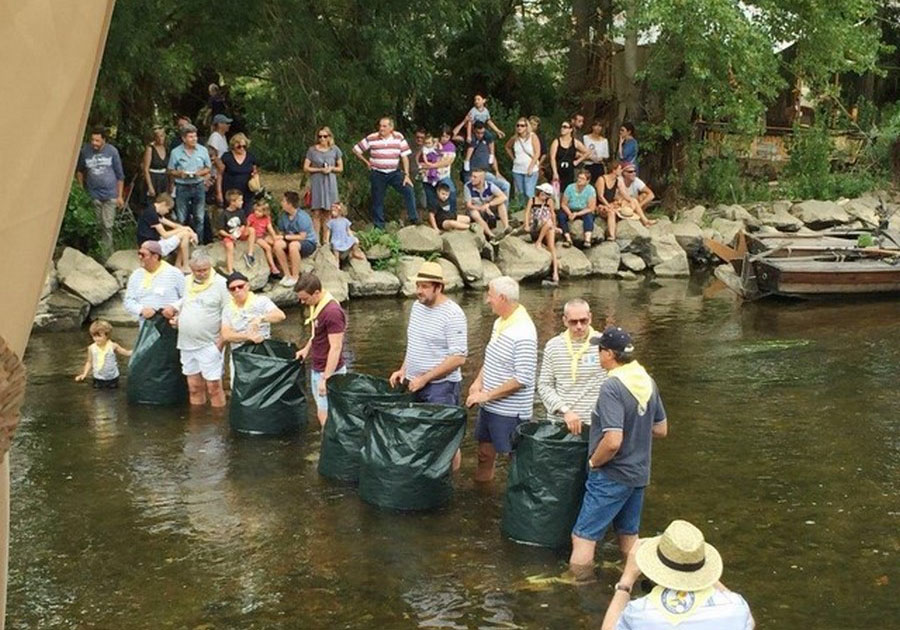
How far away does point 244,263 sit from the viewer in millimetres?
17234

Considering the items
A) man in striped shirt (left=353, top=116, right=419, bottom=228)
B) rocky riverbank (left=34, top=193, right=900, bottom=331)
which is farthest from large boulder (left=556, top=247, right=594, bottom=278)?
man in striped shirt (left=353, top=116, right=419, bottom=228)

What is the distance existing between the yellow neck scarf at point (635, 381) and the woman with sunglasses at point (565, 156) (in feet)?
49.9

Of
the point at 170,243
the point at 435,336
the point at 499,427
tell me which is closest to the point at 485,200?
the point at 170,243

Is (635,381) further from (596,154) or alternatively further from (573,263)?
(596,154)

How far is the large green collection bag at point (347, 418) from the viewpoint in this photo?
9.06 metres

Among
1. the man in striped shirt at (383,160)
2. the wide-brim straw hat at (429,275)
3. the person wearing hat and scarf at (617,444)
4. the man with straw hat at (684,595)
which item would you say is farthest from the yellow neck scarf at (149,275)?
the man in striped shirt at (383,160)

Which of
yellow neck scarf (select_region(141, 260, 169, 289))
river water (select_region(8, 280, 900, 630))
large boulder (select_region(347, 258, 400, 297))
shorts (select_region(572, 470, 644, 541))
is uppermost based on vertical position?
yellow neck scarf (select_region(141, 260, 169, 289))

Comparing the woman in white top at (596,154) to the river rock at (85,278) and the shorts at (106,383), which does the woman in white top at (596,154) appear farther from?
the shorts at (106,383)

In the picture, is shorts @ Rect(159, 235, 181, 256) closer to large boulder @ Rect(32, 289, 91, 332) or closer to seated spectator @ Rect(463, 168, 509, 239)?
large boulder @ Rect(32, 289, 91, 332)

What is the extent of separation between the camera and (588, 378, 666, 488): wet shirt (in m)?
6.98

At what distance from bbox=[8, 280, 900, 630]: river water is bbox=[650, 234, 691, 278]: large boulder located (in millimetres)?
8006

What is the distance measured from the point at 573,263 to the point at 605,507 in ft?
44.3

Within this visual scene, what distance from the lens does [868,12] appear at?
23.7 meters

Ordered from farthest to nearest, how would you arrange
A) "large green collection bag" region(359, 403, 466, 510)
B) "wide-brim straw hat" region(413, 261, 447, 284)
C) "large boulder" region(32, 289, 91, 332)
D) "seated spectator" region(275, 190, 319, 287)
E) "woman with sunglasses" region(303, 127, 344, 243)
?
"woman with sunglasses" region(303, 127, 344, 243), "seated spectator" region(275, 190, 319, 287), "large boulder" region(32, 289, 91, 332), "wide-brim straw hat" region(413, 261, 447, 284), "large green collection bag" region(359, 403, 466, 510)
